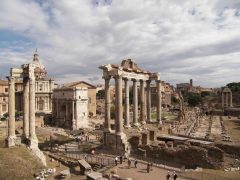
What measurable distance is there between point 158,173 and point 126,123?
514 inches

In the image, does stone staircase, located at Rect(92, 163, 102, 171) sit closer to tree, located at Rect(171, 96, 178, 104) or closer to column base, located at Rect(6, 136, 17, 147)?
column base, located at Rect(6, 136, 17, 147)

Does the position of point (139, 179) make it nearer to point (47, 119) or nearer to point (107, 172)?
point (107, 172)

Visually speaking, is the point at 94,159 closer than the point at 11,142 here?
Yes

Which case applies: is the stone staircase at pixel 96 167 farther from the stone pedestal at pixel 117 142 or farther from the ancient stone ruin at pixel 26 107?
the ancient stone ruin at pixel 26 107

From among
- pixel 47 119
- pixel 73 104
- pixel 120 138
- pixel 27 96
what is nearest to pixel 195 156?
pixel 120 138

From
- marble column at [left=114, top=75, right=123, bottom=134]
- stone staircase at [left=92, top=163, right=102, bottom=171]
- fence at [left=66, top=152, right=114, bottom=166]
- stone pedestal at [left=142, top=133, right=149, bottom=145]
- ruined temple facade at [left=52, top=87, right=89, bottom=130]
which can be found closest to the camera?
stone staircase at [left=92, top=163, right=102, bottom=171]

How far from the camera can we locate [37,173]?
22.0 meters

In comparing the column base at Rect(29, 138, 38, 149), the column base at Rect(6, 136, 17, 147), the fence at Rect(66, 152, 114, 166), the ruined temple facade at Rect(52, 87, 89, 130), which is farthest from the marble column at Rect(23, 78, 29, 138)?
the ruined temple facade at Rect(52, 87, 89, 130)

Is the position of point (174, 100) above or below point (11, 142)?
above

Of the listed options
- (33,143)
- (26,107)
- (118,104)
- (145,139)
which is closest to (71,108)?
(118,104)

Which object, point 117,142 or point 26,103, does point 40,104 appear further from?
point 117,142

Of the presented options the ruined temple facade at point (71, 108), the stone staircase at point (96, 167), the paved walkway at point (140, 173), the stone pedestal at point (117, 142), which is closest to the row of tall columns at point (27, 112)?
the stone staircase at point (96, 167)

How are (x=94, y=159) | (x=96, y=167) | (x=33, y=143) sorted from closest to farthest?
(x=96, y=167), (x=94, y=159), (x=33, y=143)

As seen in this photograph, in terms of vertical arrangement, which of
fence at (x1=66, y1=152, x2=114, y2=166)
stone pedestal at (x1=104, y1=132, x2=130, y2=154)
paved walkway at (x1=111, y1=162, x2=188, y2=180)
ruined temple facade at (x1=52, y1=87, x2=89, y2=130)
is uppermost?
ruined temple facade at (x1=52, y1=87, x2=89, y2=130)
